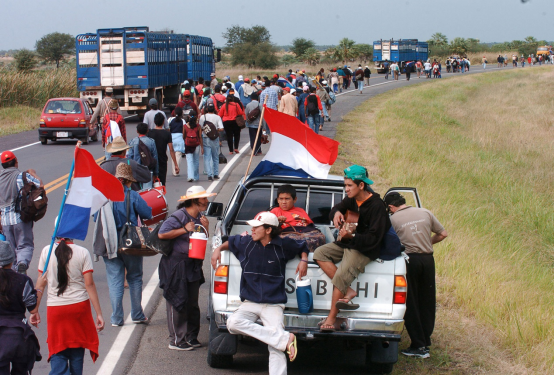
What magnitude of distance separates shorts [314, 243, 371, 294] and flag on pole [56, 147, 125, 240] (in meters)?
2.00

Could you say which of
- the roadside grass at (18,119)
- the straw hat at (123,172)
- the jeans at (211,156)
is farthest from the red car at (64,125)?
the straw hat at (123,172)

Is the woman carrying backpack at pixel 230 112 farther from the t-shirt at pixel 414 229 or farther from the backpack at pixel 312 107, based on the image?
the t-shirt at pixel 414 229

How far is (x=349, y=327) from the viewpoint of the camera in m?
5.50

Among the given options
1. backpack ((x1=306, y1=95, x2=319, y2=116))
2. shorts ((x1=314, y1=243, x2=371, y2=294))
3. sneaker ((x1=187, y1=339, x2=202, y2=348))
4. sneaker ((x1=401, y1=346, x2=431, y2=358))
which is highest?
backpack ((x1=306, y1=95, x2=319, y2=116))

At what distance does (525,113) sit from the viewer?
1455 inches

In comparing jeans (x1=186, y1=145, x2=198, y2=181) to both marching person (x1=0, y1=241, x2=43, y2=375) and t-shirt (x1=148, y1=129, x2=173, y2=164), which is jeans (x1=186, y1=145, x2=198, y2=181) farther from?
marching person (x1=0, y1=241, x2=43, y2=375)

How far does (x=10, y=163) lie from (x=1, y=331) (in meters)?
4.12

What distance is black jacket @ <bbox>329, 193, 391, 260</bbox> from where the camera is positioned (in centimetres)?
545

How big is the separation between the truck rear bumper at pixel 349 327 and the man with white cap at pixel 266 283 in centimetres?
18

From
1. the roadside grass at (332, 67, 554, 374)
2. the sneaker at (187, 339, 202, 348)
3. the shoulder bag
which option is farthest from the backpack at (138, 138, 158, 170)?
the roadside grass at (332, 67, 554, 374)

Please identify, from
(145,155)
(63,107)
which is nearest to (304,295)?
(145,155)

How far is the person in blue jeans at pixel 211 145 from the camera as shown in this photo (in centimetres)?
1447

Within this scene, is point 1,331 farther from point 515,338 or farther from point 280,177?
point 515,338

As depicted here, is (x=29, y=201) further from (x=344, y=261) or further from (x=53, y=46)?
(x=53, y=46)
